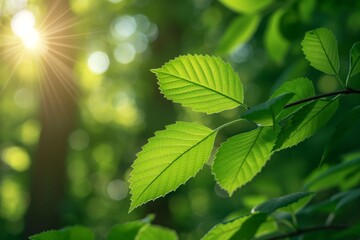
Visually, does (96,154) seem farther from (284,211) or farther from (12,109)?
(284,211)

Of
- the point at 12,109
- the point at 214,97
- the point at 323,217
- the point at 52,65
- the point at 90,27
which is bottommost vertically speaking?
the point at 323,217

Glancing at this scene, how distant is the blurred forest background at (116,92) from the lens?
9.26 feet

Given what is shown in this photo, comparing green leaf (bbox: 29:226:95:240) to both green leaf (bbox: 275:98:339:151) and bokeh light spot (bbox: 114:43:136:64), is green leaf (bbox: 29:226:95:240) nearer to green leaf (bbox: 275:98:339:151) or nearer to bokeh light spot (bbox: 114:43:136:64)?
green leaf (bbox: 275:98:339:151)

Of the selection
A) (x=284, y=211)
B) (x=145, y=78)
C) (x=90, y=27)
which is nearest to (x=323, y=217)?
(x=284, y=211)

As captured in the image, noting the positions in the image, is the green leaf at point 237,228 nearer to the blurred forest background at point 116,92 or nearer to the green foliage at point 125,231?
the green foliage at point 125,231

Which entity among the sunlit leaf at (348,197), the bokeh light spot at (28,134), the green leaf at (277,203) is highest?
the bokeh light spot at (28,134)

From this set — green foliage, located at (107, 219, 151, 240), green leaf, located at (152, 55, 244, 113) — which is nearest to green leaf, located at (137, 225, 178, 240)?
green foliage, located at (107, 219, 151, 240)

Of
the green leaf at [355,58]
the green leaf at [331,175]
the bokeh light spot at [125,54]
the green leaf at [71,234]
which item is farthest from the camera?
the bokeh light spot at [125,54]

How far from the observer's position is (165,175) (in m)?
0.73

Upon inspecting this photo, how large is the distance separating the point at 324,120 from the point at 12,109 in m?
12.2

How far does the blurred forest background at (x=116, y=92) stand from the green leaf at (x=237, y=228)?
571 mm

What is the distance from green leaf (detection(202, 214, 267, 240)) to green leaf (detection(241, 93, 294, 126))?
0.28 meters

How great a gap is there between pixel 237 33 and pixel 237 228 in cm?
85

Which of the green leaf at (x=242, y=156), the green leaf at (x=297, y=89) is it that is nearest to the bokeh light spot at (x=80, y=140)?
the green leaf at (x=242, y=156)
